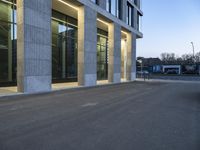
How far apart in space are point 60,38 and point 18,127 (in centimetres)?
1712

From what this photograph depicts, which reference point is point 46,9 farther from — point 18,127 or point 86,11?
point 18,127

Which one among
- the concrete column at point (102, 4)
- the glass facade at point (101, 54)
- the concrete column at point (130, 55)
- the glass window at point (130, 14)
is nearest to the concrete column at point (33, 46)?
the concrete column at point (102, 4)

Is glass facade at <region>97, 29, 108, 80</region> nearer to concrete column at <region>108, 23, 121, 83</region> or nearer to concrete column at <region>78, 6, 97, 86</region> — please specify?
concrete column at <region>108, 23, 121, 83</region>

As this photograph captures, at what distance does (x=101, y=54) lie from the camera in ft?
96.3

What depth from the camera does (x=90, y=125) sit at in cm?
609


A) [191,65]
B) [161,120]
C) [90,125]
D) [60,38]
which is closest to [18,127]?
[90,125]

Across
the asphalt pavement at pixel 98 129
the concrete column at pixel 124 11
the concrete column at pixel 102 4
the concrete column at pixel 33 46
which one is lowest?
the asphalt pavement at pixel 98 129

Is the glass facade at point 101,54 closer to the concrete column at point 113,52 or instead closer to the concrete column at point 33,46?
the concrete column at point 113,52

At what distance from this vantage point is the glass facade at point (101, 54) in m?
28.7

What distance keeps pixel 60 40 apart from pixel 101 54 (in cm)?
871

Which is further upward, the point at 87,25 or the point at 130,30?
the point at 130,30

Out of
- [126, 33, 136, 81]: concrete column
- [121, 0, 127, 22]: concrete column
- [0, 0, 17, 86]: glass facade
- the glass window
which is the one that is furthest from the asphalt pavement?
the glass window

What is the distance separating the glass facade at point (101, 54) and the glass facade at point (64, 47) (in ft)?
16.6

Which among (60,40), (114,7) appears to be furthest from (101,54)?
(60,40)
